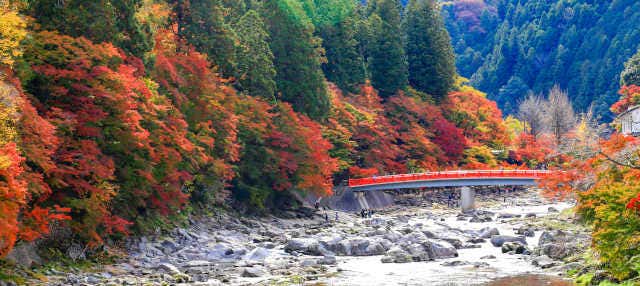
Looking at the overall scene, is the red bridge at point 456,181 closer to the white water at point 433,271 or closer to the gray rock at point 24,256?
the white water at point 433,271

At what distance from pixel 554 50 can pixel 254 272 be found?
449 ft

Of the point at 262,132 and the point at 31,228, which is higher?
the point at 262,132

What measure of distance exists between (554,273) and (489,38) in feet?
514

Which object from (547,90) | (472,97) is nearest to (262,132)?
(472,97)

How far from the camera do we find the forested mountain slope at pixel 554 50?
135875mm

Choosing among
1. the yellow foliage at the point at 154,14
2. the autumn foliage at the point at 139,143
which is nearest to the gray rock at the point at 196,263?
the autumn foliage at the point at 139,143

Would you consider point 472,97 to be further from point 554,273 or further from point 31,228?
point 31,228

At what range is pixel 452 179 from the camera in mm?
59000

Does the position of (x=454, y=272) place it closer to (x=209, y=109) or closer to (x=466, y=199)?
(x=209, y=109)

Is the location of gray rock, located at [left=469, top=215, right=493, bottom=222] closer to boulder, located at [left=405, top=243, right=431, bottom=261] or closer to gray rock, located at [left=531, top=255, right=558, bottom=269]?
boulder, located at [left=405, top=243, right=431, bottom=261]

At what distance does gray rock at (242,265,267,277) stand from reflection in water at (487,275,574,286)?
819 centimetres

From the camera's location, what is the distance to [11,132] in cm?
2258

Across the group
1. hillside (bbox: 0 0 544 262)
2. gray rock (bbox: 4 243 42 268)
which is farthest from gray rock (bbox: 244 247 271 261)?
gray rock (bbox: 4 243 42 268)

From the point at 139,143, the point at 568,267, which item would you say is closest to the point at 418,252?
the point at 568,267
